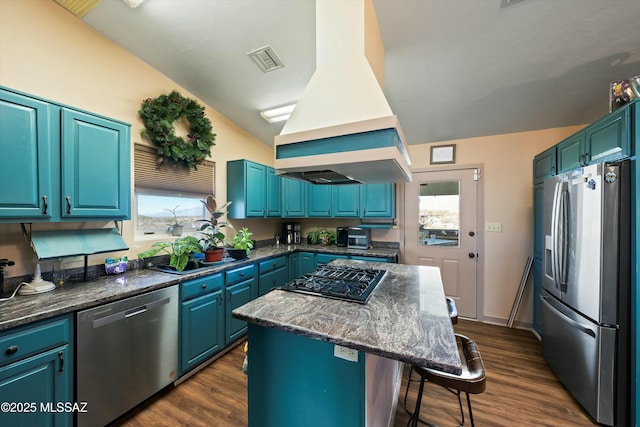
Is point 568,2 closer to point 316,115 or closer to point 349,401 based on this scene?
point 316,115

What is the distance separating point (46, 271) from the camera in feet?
5.84

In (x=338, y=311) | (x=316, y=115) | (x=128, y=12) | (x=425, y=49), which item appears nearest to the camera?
(x=338, y=311)

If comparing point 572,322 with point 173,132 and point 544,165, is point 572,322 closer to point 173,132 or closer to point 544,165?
point 544,165

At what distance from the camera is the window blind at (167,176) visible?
7.81 ft

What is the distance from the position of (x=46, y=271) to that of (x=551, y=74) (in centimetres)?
444

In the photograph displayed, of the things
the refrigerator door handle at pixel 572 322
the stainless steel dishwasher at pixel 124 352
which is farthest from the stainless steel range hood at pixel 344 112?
the refrigerator door handle at pixel 572 322

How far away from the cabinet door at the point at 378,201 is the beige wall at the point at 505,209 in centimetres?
108

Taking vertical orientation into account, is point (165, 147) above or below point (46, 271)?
above

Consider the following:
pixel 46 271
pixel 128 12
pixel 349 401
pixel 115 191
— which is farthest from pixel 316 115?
pixel 46 271

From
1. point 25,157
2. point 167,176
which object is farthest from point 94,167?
point 167,176

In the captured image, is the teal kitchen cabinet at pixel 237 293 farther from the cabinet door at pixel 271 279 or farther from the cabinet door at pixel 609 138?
the cabinet door at pixel 609 138

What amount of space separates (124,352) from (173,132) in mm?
1981

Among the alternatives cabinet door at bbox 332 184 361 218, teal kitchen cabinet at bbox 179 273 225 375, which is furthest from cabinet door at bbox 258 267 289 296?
cabinet door at bbox 332 184 361 218

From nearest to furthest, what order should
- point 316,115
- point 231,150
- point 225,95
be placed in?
point 316,115 → point 225,95 → point 231,150
